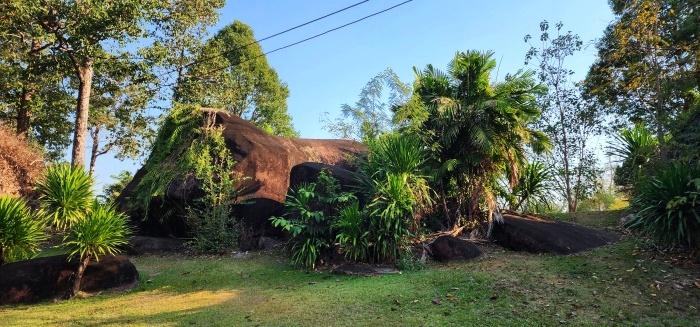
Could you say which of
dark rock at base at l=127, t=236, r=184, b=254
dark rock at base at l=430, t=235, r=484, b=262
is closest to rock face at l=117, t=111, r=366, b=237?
dark rock at base at l=127, t=236, r=184, b=254

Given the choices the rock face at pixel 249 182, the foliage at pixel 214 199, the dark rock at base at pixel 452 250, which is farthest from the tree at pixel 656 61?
the foliage at pixel 214 199

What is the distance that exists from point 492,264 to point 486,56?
5282mm

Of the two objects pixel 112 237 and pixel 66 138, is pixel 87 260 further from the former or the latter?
pixel 66 138

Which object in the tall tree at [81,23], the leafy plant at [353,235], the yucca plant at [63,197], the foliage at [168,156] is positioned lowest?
the leafy plant at [353,235]

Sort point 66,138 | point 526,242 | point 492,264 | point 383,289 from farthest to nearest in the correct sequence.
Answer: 1. point 66,138
2. point 526,242
3. point 492,264
4. point 383,289

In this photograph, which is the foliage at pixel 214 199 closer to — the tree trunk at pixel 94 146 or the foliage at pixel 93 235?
the foliage at pixel 93 235

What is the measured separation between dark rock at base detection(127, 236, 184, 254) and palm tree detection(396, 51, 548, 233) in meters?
6.92

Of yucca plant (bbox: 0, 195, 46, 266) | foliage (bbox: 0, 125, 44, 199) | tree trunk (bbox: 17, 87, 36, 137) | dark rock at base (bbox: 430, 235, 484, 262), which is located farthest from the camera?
tree trunk (bbox: 17, 87, 36, 137)

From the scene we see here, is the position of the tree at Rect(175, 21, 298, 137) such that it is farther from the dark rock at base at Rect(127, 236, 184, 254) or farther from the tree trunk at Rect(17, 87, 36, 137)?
the dark rock at base at Rect(127, 236, 184, 254)

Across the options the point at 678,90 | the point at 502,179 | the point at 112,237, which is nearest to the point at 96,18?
the point at 112,237

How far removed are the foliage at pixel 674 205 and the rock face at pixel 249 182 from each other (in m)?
8.29

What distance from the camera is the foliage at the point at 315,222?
841 cm

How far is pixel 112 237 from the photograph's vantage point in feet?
24.6

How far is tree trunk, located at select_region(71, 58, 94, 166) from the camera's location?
14.2 meters
